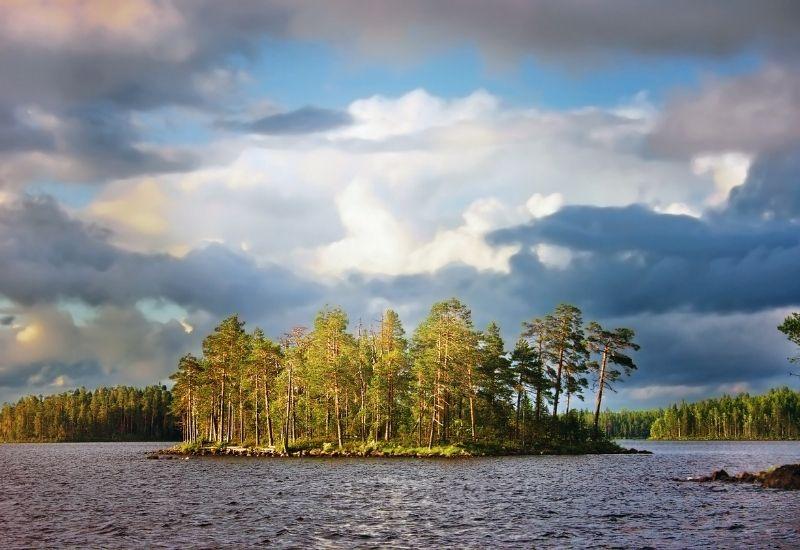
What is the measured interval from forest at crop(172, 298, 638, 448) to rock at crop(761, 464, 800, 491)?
5032 centimetres

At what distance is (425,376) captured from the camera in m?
108

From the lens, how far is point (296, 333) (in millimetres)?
125000

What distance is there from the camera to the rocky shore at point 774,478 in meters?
62.2

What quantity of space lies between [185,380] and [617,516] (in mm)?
117830

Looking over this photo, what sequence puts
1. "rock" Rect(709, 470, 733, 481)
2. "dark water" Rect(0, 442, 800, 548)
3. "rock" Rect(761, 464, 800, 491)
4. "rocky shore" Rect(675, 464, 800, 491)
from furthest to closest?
"rock" Rect(709, 470, 733, 481) → "rocky shore" Rect(675, 464, 800, 491) → "rock" Rect(761, 464, 800, 491) → "dark water" Rect(0, 442, 800, 548)

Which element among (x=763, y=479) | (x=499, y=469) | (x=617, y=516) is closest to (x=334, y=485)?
(x=499, y=469)

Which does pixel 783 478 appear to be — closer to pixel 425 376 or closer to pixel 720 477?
pixel 720 477

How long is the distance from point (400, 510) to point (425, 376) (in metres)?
59.7

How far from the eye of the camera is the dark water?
37.7 meters

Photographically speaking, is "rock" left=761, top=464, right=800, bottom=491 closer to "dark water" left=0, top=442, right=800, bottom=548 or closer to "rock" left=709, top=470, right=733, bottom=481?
"dark water" left=0, top=442, right=800, bottom=548

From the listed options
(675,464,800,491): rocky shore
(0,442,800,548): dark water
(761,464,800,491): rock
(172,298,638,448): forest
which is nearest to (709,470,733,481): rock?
(675,464,800,491): rocky shore

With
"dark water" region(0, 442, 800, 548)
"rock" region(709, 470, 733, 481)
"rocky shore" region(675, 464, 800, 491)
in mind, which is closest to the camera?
"dark water" region(0, 442, 800, 548)

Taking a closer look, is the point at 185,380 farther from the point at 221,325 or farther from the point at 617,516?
the point at 617,516

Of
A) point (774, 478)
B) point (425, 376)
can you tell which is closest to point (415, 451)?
point (425, 376)
